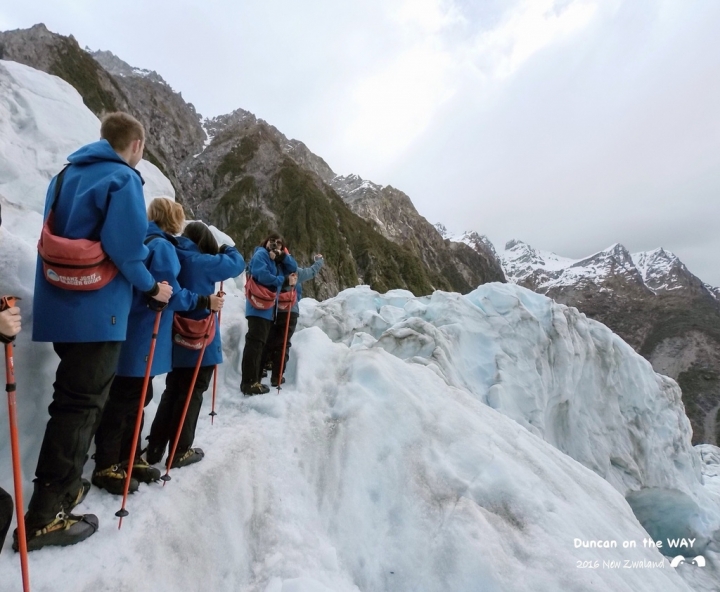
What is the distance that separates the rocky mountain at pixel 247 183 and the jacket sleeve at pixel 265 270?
57619 millimetres

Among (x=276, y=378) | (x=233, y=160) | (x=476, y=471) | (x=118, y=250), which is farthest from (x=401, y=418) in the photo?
(x=233, y=160)

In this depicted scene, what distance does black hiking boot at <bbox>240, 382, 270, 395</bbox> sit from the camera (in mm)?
5021

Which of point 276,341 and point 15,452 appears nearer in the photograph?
point 15,452

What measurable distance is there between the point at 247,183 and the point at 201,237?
81.9 meters

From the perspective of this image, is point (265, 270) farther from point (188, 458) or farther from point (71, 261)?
point (71, 261)

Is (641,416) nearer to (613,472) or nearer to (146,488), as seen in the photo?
(613,472)

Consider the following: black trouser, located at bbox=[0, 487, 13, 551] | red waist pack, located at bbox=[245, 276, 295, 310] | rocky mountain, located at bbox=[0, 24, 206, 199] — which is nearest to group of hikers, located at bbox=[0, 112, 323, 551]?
black trouser, located at bbox=[0, 487, 13, 551]

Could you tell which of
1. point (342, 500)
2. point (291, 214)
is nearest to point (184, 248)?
point (342, 500)

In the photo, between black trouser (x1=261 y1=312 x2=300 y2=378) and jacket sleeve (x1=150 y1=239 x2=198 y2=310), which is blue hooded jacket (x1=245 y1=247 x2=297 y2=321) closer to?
black trouser (x1=261 y1=312 x2=300 y2=378)

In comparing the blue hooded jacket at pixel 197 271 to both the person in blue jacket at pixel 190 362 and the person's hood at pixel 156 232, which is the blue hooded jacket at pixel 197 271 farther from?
the person's hood at pixel 156 232

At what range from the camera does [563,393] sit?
14.1 meters

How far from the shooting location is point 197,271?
3.53m

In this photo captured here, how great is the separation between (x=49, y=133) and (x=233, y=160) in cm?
8711

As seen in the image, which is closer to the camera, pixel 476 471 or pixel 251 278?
pixel 476 471
